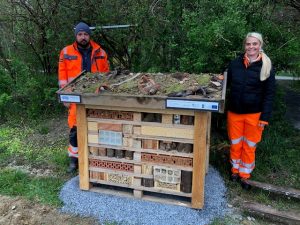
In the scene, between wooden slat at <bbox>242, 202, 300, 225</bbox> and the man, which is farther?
the man

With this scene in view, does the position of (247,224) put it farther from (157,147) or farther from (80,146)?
(80,146)

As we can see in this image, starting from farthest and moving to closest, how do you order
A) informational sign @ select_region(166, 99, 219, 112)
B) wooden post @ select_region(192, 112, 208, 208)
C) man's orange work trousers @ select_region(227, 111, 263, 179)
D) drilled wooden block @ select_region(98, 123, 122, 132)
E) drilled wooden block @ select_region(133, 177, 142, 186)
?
man's orange work trousers @ select_region(227, 111, 263, 179), drilled wooden block @ select_region(133, 177, 142, 186), drilled wooden block @ select_region(98, 123, 122, 132), wooden post @ select_region(192, 112, 208, 208), informational sign @ select_region(166, 99, 219, 112)

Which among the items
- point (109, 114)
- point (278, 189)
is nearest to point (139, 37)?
point (109, 114)

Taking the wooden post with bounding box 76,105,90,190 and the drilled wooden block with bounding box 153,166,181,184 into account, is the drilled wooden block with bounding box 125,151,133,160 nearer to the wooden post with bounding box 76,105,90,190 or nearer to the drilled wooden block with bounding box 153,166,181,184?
the drilled wooden block with bounding box 153,166,181,184

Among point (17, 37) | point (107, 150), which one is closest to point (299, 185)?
point (107, 150)

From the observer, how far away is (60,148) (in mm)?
5449

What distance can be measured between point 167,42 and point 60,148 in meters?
2.38

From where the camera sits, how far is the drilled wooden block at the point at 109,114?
3602mm

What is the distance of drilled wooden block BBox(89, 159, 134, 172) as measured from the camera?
3.76 m

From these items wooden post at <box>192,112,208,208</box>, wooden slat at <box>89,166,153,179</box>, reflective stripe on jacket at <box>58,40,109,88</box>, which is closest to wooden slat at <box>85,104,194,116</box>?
wooden post at <box>192,112,208,208</box>

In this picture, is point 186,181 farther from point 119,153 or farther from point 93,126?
point 93,126

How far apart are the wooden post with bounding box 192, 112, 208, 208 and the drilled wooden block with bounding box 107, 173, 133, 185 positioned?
2.42 feet

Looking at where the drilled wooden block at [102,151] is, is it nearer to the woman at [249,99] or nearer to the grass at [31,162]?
the grass at [31,162]

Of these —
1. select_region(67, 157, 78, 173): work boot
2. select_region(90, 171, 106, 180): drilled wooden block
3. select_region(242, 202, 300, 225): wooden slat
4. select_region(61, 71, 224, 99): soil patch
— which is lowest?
select_region(242, 202, 300, 225): wooden slat
